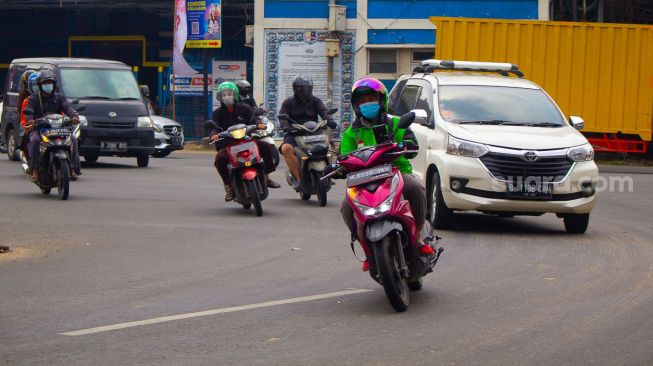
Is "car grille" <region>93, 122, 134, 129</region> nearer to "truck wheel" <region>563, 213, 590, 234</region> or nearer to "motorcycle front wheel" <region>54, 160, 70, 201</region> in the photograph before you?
"motorcycle front wheel" <region>54, 160, 70, 201</region>

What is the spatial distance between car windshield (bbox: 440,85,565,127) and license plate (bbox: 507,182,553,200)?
4.07 ft

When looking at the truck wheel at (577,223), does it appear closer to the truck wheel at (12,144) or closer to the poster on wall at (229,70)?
the truck wheel at (12,144)

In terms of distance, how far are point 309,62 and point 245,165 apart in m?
21.6

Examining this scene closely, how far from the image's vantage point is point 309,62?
36656mm

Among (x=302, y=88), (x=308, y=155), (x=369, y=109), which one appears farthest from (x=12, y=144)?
(x=369, y=109)

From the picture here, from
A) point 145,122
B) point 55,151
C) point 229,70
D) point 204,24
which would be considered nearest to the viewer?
Answer: point 55,151

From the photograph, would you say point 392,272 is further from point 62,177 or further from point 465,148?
point 62,177

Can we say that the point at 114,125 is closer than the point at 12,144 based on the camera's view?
Yes

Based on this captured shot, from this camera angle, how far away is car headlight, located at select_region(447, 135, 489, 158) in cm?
1362

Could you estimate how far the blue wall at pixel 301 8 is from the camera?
3641 cm

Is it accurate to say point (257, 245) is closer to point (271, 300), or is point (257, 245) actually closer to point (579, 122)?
point (271, 300)

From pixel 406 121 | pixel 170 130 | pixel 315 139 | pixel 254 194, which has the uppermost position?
pixel 406 121

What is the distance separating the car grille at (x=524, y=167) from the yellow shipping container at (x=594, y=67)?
15105mm

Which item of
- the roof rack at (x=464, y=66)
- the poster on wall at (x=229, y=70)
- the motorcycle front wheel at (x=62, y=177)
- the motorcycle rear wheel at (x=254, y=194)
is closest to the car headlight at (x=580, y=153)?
the roof rack at (x=464, y=66)
